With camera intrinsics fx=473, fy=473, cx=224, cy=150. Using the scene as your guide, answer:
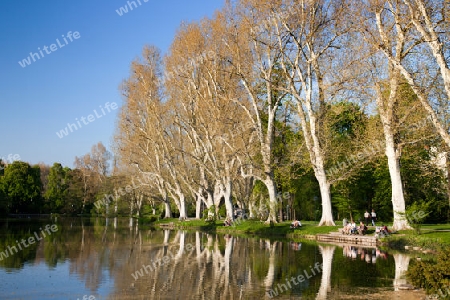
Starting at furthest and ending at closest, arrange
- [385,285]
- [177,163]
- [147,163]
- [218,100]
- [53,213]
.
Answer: [53,213] < [147,163] < [177,163] < [218,100] < [385,285]

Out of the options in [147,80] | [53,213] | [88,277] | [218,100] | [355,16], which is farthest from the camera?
[53,213]

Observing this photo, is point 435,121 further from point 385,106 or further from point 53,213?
point 53,213

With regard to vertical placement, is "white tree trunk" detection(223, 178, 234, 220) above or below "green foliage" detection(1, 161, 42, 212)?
below

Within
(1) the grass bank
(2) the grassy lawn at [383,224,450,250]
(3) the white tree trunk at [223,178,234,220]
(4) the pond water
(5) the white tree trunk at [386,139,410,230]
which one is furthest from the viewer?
(3) the white tree trunk at [223,178,234,220]

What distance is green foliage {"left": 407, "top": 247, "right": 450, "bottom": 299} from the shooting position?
11.6 metres

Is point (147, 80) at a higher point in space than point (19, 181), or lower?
higher

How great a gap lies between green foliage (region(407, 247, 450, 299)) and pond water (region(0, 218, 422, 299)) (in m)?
1.46

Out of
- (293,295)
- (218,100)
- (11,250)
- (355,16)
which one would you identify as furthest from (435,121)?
(218,100)

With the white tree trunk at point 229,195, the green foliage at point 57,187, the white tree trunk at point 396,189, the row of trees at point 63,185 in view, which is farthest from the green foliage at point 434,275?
the green foliage at point 57,187

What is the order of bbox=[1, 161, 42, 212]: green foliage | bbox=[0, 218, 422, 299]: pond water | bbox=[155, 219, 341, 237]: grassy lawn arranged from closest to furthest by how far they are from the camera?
bbox=[0, 218, 422, 299]: pond water → bbox=[155, 219, 341, 237]: grassy lawn → bbox=[1, 161, 42, 212]: green foliage

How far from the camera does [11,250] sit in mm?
24188

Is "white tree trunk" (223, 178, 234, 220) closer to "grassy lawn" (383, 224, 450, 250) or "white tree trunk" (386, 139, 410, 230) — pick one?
"white tree trunk" (386, 139, 410, 230)

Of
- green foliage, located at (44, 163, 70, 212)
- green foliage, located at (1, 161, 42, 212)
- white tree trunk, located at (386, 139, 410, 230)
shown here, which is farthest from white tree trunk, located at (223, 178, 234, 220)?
green foliage, located at (44, 163, 70, 212)

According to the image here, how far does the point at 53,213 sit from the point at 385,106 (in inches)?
3112
